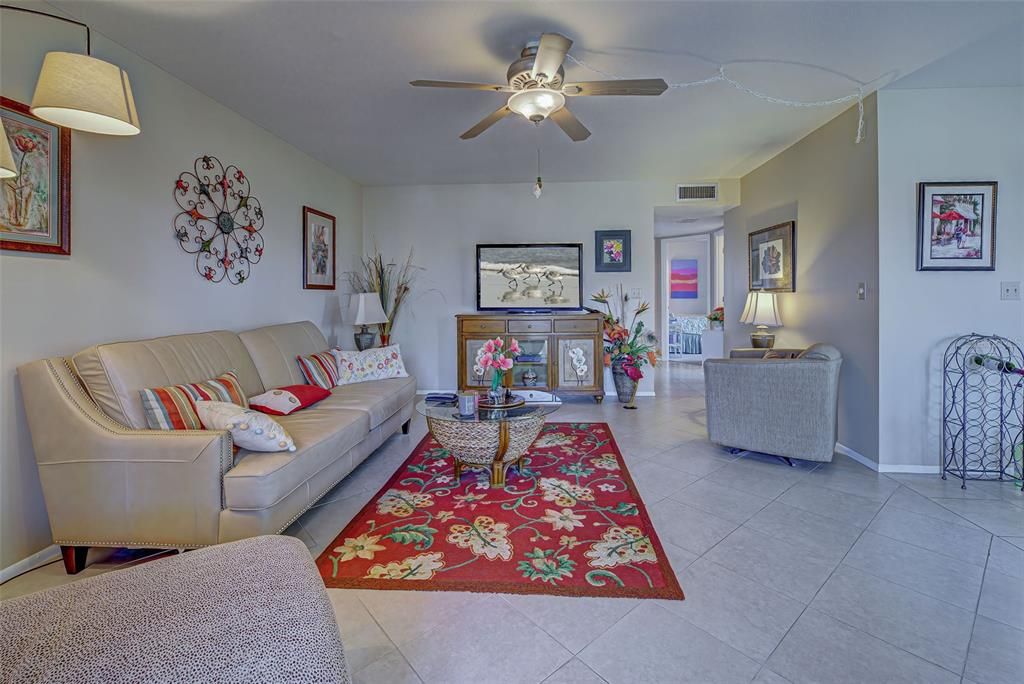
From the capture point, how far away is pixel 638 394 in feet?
16.5

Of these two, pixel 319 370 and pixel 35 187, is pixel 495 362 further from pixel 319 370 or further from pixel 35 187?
pixel 35 187

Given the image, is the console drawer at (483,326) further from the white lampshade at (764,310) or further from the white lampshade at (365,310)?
the white lampshade at (764,310)

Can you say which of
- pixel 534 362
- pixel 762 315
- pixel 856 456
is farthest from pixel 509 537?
pixel 762 315

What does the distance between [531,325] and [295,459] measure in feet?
10.1

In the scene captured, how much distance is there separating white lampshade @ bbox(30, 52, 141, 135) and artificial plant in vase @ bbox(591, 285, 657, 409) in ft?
13.1

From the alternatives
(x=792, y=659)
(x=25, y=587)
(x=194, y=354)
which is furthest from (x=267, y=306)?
(x=792, y=659)

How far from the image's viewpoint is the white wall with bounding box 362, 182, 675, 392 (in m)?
4.98

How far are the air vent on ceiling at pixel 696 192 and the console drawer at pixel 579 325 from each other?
176 cm

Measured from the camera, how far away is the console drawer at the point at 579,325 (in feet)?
15.2

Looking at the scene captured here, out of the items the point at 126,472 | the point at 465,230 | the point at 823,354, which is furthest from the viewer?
the point at 465,230

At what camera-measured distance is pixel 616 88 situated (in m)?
2.16

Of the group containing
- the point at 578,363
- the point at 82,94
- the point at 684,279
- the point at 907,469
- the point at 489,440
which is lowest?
the point at 907,469

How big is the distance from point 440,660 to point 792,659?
1.11m

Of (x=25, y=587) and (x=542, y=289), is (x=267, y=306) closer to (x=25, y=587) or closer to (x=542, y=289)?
(x=25, y=587)
